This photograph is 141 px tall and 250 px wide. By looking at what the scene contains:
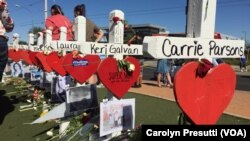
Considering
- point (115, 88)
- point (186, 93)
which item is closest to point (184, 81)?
point (186, 93)

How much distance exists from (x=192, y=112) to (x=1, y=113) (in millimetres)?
4329

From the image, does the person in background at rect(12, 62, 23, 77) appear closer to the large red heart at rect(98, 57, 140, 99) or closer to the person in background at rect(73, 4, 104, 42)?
the person in background at rect(73, 4, 104, 42)

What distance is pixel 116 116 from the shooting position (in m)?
3.52

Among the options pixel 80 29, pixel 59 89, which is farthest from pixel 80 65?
pixel 59 89

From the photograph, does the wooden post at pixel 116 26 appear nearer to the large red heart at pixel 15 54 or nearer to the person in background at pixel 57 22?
the person in background at pixel 57 22

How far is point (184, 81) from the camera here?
7.03 ft

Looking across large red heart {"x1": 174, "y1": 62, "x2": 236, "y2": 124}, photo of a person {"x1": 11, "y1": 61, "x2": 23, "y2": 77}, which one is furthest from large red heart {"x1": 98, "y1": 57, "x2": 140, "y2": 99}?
photo of a person {"x1": 11, "y1": 61, "x2": 23, "y2": 77}

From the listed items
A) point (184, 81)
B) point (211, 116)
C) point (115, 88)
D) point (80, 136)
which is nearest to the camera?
point (184, 81)

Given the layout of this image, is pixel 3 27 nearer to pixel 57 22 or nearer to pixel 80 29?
pixel 80 29

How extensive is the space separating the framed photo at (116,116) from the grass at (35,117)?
3.97 ft

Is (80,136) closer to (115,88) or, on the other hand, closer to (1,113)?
(115,88)

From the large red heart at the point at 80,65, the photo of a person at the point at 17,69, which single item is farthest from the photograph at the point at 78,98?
the photo of a person at the point at 17,69

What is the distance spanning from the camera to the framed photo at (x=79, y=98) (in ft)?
14.0

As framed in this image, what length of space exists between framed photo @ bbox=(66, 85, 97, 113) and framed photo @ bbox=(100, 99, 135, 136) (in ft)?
2.85
